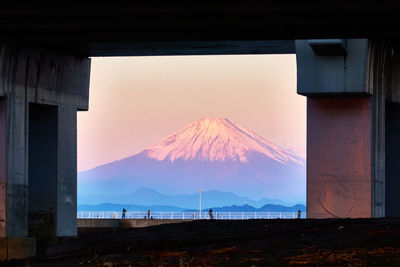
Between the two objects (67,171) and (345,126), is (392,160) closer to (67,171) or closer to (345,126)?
(345,126)

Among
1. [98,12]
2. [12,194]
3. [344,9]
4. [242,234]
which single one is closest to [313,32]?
[344,9]

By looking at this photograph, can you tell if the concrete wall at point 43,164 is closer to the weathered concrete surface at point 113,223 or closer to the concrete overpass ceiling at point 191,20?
the concrete overpass ceiling at point 191,20

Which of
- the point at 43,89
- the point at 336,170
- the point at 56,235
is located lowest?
the point at 56,235

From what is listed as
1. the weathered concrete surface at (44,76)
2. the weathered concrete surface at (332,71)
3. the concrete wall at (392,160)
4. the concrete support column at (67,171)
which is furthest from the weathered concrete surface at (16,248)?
the concrete wall at (392,160)

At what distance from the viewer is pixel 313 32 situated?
30344 mm

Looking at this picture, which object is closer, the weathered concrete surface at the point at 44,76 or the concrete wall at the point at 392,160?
the weathered concrete surface at the point at 44,76

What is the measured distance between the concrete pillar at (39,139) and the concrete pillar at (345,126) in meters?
10.1

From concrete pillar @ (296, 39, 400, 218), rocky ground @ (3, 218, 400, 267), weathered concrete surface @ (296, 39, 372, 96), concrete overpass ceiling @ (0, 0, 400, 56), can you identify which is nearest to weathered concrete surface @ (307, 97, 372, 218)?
concrete pillar @ (296, 39, 400, 218)

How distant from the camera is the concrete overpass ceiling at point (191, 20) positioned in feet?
83.6

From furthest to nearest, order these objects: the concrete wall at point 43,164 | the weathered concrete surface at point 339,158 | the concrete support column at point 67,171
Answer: the concrete support column at point 67,171 < the concrete wall at point 43,164 < the weathered concrete surface at point 339,158

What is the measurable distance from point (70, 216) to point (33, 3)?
18116mm

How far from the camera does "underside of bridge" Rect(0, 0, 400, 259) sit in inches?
1162

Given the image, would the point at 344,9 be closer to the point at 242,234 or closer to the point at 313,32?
the point at 313,32

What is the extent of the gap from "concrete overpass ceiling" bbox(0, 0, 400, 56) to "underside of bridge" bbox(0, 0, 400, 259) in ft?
0.24
